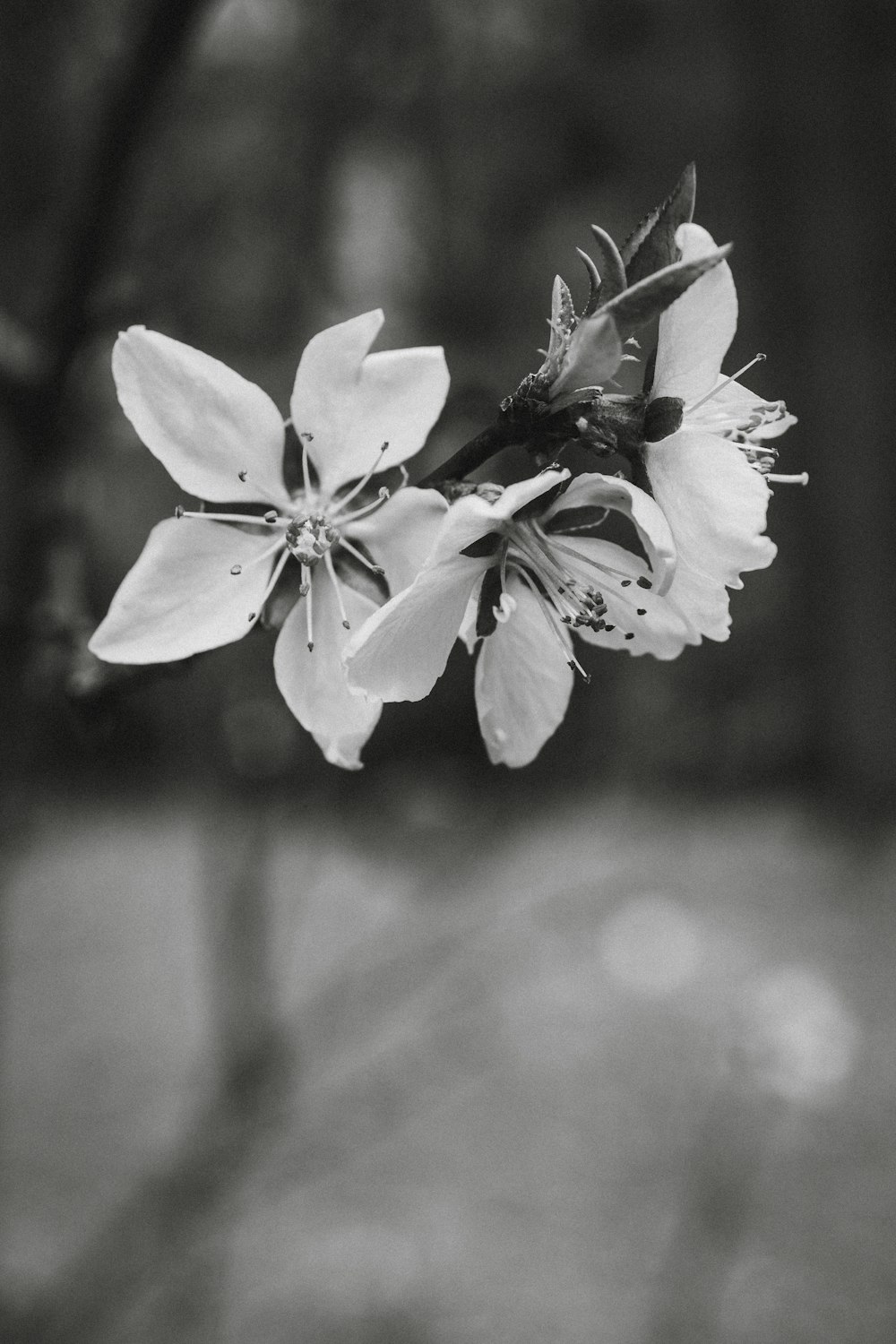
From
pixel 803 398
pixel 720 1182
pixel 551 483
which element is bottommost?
pixel 720 1182

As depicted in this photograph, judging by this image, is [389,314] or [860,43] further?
[860,43]

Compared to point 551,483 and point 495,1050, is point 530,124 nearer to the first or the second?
point 551,483

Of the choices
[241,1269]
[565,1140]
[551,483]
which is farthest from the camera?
[565,1140]

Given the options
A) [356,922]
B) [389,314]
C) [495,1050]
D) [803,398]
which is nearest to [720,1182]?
[495,1050]

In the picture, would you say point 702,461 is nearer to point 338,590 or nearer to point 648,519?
point 648,519

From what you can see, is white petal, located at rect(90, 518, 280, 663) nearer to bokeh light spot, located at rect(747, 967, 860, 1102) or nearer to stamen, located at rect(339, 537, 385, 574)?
stamen, located at rect(339, 537, 385, 574)

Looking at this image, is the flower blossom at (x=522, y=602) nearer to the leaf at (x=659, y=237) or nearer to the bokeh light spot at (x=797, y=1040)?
the leaf at (x=659, y=237)

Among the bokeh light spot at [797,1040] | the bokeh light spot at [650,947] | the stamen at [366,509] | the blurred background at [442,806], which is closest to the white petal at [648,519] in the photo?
the stamen at [366,509]

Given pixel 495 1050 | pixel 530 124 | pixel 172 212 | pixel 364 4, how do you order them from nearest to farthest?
pixel 364 4
pixel 172 212
pixel 530 124
pixel 495 1050
